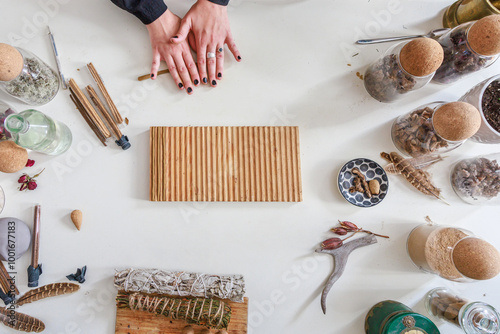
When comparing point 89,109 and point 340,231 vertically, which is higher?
point 89,109

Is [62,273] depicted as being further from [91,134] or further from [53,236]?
[91,134]

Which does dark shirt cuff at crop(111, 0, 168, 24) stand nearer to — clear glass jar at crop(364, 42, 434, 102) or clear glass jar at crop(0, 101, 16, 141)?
clear glass jar at crop(0, 101, 16, 141)

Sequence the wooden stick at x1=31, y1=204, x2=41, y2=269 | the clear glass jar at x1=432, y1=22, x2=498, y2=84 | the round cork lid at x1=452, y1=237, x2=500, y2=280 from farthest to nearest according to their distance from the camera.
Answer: the wooden stick at x1=31, y1=204, x2=41, y2=269, the clear glass jar at x1=432, y1=22, x2=498, y2=84, the round cork lid at x1=452, y1=237, x2=500, y2=280

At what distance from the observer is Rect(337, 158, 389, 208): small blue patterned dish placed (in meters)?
1.20

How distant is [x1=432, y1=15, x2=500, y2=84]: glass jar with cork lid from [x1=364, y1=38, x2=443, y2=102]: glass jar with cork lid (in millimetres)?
142

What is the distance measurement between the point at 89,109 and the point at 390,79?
1139 millimetres

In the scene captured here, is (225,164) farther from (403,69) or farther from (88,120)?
(403,69)

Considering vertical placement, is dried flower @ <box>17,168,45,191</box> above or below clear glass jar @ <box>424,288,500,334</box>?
above

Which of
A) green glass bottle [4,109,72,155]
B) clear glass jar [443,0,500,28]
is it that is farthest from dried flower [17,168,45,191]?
clear glass jar [443,0,500,28]

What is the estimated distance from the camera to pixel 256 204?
3.99 feet

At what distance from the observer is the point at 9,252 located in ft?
3.76

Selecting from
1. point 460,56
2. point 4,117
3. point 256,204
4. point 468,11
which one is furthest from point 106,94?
point 468,11

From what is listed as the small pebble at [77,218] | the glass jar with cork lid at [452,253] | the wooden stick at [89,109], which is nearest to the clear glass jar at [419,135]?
the glass jar with cork lid at [452,253]

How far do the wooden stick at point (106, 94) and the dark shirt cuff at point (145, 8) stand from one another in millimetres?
267
